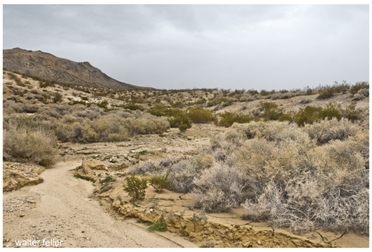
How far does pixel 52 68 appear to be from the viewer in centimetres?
7875

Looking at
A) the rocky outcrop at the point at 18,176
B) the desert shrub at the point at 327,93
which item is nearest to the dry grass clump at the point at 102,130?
the rocky outcrop at the point at 18,176

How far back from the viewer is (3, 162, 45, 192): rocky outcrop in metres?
4.75

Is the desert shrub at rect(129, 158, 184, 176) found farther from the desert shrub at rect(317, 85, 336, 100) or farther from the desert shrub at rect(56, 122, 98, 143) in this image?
the desert shrub at rect(317, 85, 336, 100)

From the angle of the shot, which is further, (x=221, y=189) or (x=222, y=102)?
(x=222, y=102)

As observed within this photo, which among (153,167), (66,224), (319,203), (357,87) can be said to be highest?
(357,87)

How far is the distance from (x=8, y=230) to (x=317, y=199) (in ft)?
15.5

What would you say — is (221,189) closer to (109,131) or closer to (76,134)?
(109,131)

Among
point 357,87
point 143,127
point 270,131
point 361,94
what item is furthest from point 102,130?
point 357,87

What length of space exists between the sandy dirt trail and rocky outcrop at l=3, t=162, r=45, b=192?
21 centimetres

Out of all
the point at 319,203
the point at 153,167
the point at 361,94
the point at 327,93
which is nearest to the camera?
the point at 319,203

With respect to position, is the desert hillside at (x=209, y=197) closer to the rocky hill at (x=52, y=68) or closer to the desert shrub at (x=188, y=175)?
the desert shrub at (x=188, y=175)

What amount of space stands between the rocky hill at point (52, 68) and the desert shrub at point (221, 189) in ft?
265

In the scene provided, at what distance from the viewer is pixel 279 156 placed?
365 centimetres

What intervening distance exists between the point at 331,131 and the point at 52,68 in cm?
9453
